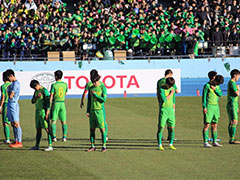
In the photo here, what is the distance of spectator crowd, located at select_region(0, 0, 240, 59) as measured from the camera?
2911 centimetres

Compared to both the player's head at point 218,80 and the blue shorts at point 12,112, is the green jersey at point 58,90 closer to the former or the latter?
the blue shorts at point 12,112

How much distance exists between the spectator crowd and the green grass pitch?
12514 millimetres

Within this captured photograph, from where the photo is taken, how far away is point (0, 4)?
31609 millimetres

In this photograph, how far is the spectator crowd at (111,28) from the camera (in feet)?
95.5

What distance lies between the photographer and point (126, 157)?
11.1 meters

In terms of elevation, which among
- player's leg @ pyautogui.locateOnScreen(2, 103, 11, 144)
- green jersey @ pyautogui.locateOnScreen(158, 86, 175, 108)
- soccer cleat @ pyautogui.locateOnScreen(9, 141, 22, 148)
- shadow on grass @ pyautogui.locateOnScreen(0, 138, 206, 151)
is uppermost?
green jersey @ pyautogui.locateOnScreen(158, 86, 175, 108)

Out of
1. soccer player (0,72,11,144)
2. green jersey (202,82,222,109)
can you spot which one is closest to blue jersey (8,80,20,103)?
soccer player (0,72,11,144)

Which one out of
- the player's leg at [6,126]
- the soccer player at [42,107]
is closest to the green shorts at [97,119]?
the soccer player at [42,107]

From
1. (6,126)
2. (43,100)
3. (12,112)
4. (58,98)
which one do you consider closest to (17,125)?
(12,112)

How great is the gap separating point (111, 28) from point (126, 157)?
65.4ft

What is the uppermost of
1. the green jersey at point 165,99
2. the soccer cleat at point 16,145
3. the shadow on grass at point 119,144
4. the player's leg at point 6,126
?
the green jersey at point 165,99

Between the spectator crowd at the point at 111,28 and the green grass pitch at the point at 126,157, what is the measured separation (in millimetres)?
12514

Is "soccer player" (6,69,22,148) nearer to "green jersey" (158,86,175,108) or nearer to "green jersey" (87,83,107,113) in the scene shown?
"green jersey" (87,83,107,113)

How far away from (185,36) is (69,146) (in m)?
18.9
